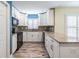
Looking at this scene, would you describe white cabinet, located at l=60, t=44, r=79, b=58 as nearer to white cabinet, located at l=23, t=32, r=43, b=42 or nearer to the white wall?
the white wall

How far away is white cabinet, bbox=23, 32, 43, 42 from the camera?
944cm

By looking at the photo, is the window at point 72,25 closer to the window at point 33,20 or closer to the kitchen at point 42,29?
the kitchen at point 42,29

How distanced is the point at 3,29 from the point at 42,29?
5.71 m

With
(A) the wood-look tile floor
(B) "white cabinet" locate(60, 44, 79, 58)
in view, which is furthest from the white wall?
(B) "white cabinet" locate(60, 44, 79, 58)

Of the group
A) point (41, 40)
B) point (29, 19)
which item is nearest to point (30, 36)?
point (41, 40)

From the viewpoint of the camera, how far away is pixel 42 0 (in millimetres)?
5270

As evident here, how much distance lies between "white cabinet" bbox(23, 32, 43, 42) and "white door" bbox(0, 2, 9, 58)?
4.66 m

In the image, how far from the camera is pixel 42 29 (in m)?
10.1

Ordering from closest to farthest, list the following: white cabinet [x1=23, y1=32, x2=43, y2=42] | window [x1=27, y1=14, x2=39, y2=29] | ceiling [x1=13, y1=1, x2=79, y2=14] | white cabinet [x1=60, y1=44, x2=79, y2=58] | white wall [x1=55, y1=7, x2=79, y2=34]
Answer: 1. white cabinet [x1=60, y1=44, x2=79, y2=58]
2. ceiling [x1=13, y1=1, x2=79, y2=14]
3. white wall [x1=55, y1=7, x2=79, y2=34]
4. white cabinet [x1=23, y1=32, x2=43, y2=42]
5. window [x1=27, y1=14, x2=39, y2=29]

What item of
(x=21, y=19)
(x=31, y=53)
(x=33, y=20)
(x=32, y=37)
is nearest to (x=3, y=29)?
(x=31, y=53)

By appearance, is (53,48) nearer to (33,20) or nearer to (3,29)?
(3,29)

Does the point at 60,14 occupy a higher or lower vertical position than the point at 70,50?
higher

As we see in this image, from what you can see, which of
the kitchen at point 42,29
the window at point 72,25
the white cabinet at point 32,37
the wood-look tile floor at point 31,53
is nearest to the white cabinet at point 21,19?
the kitchen at point 42,29

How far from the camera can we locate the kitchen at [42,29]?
3.26m
